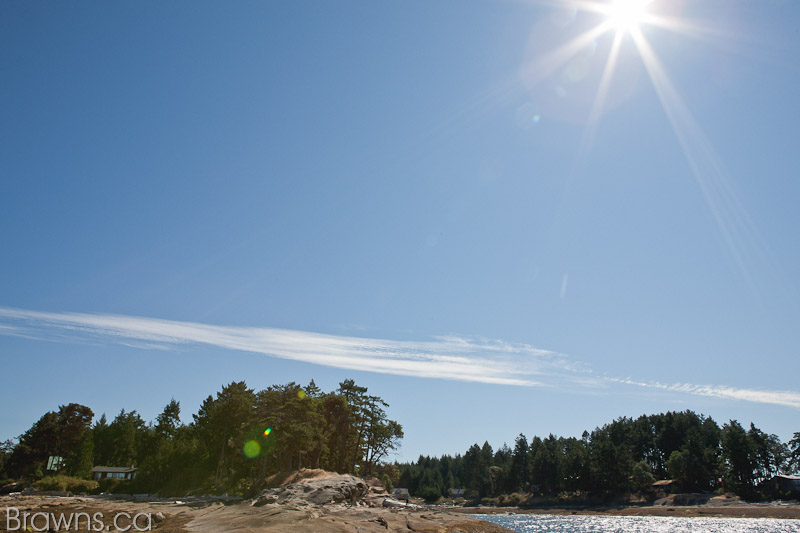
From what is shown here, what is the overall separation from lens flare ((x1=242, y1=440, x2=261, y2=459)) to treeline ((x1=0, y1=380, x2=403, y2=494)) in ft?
0.53

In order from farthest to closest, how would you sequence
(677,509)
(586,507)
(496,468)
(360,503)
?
(496,468), (586,507), (677,509), (360,503)

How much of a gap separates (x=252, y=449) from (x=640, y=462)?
3644 inches

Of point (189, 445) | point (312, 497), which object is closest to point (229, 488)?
point (189, 445)

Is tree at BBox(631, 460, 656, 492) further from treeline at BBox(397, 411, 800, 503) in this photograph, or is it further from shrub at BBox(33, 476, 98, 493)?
shrub at BBox(33, 476, 98, 493)

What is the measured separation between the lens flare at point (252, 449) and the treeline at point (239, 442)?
0.16 meters

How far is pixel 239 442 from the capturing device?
67875 mm

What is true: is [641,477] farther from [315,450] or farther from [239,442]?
[239,442]

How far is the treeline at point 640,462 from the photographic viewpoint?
3615 inches

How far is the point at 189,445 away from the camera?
3063 inches

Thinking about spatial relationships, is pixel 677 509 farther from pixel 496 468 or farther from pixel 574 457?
pixel 496 468

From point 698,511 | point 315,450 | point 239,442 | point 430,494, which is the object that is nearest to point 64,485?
point 239,442

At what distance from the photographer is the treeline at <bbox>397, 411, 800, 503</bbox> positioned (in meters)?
91.8

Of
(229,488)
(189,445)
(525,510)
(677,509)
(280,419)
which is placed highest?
(280,419)

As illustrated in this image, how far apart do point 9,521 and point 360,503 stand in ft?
104
